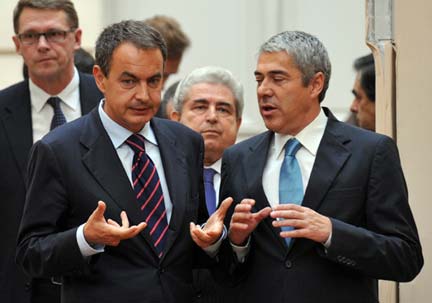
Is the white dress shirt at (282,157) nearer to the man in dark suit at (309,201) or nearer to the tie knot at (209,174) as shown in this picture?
the man in dark suit at (309,201)

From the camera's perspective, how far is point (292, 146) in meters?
5.09

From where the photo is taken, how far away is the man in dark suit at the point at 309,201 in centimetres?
483

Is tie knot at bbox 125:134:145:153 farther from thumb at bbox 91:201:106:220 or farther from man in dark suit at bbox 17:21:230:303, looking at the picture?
thumb at bbox 91:201:106:220

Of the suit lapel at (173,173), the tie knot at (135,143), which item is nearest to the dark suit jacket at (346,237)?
the suit lapel at (173,173)

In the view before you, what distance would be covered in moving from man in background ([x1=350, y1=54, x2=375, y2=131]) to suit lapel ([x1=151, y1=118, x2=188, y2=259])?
203 centimetres

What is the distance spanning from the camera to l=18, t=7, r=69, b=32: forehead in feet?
21.3

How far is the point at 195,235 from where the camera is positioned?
4820mm

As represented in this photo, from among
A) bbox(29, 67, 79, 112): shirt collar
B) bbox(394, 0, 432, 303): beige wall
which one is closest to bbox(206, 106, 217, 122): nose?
bbox(29, 67, 79, 112): shirt collar

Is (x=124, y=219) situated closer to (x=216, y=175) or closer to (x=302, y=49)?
(x=302, y=49)

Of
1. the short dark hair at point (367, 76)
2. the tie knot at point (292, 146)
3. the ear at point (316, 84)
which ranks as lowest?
the short dark hair at point (367, 76)

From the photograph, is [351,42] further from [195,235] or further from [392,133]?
[195,235]

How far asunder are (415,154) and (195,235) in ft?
4.27

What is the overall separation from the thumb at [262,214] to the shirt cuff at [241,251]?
0.21m

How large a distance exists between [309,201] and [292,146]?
0.87ft
